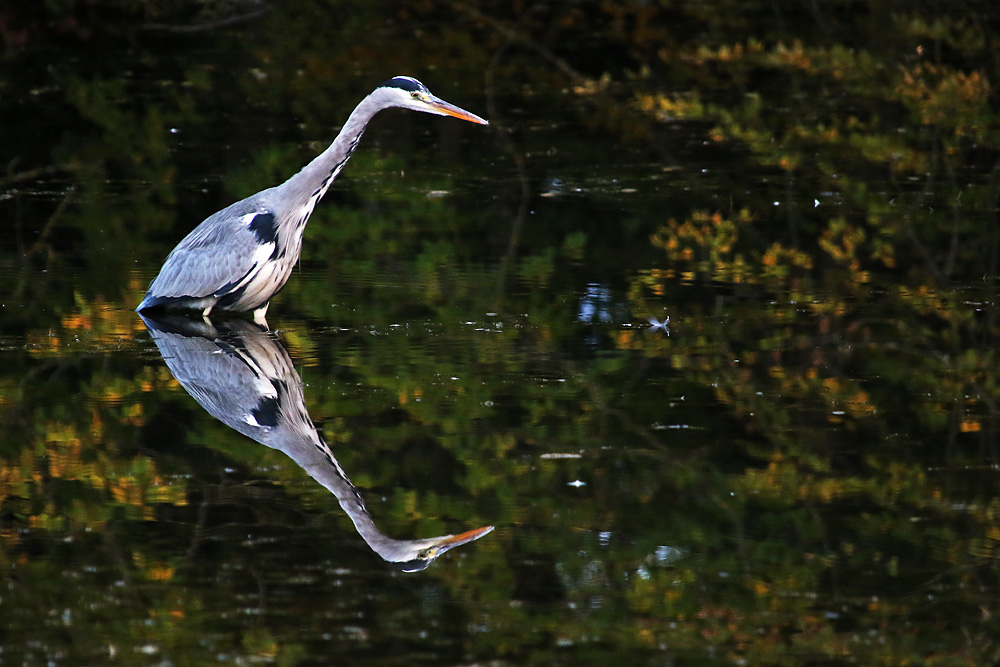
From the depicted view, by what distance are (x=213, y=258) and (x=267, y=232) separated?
309 millimetres

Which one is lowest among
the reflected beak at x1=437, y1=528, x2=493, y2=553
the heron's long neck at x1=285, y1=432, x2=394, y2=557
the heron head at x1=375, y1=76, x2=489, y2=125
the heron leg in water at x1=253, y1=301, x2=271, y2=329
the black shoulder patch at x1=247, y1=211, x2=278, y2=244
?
the heron leg in water at x1=253, y1=301, x2=271, y2=329

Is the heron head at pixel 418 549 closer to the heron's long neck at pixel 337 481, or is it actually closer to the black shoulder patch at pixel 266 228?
the heron's long neck at pixel 337 481

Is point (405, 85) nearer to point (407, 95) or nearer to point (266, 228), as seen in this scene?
point (407, 95)

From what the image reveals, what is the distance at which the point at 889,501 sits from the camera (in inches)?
231

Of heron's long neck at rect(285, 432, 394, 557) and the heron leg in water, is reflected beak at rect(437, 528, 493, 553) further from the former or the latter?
the heron leg in water

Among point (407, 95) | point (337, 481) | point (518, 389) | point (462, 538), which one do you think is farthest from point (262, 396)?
point (407, 95)

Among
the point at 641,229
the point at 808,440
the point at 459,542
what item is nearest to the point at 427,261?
the point at 641,229

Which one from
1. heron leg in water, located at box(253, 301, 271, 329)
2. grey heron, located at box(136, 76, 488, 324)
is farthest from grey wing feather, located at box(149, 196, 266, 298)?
heron leg in water, located at box(253, 301, 271, 329)

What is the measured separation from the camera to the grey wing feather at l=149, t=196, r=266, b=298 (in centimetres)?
769

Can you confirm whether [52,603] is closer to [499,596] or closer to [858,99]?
[499,596]

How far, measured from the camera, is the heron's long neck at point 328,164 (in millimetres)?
7672

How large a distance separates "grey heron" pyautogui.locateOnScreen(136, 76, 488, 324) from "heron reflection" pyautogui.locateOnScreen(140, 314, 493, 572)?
0.76 feet

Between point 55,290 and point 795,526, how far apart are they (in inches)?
187

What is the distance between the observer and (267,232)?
Answer: 7.72m
